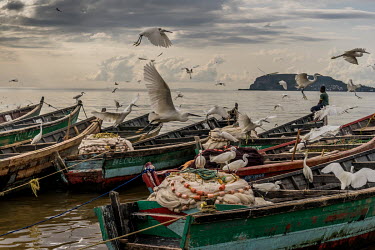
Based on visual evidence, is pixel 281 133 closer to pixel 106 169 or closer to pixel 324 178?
pixel 106 169

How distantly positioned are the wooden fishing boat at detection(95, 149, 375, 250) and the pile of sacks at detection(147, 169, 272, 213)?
0.40 feet

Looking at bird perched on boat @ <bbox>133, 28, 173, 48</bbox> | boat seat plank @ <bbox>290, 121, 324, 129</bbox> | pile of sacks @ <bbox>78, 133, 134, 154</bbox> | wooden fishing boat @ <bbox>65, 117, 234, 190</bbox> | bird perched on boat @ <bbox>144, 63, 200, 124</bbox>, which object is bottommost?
Answer: boat seat plank @ <bbox>290, 121, 324, 129</bbox>

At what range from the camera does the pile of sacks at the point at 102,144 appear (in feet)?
44.4

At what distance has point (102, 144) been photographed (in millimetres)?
13648

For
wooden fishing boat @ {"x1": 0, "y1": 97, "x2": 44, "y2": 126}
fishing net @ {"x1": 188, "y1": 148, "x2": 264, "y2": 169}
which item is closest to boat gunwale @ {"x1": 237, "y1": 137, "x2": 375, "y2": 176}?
fishing net @ {"x1": 188, "y1": 148, "x2": 264, "y2": 169}

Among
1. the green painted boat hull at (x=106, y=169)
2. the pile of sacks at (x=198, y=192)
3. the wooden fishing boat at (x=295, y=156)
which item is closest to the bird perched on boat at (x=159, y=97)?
the wooden fishing boat at (x=295, y=156)

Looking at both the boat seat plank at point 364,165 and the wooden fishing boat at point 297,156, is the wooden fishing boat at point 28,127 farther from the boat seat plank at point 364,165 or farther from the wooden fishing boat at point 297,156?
the boat seat plank at point 364,165

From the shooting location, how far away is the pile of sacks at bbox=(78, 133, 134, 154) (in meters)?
13.5

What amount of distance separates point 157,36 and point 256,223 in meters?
6.73

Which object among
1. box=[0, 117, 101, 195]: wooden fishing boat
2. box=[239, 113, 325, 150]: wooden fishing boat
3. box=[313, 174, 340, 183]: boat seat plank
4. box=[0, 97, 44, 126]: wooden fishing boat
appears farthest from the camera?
box=[0, 97, 44, 126]: wooden fishing boat

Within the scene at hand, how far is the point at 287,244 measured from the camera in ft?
23.7

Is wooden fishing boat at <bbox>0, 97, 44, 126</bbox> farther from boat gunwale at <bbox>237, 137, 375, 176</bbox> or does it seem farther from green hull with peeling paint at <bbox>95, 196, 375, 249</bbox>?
green hull with peeling paint at <bbox>95, 196, 375, 249</bbox>

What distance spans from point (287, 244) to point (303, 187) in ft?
8.70

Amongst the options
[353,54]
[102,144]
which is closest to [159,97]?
[102,144]
